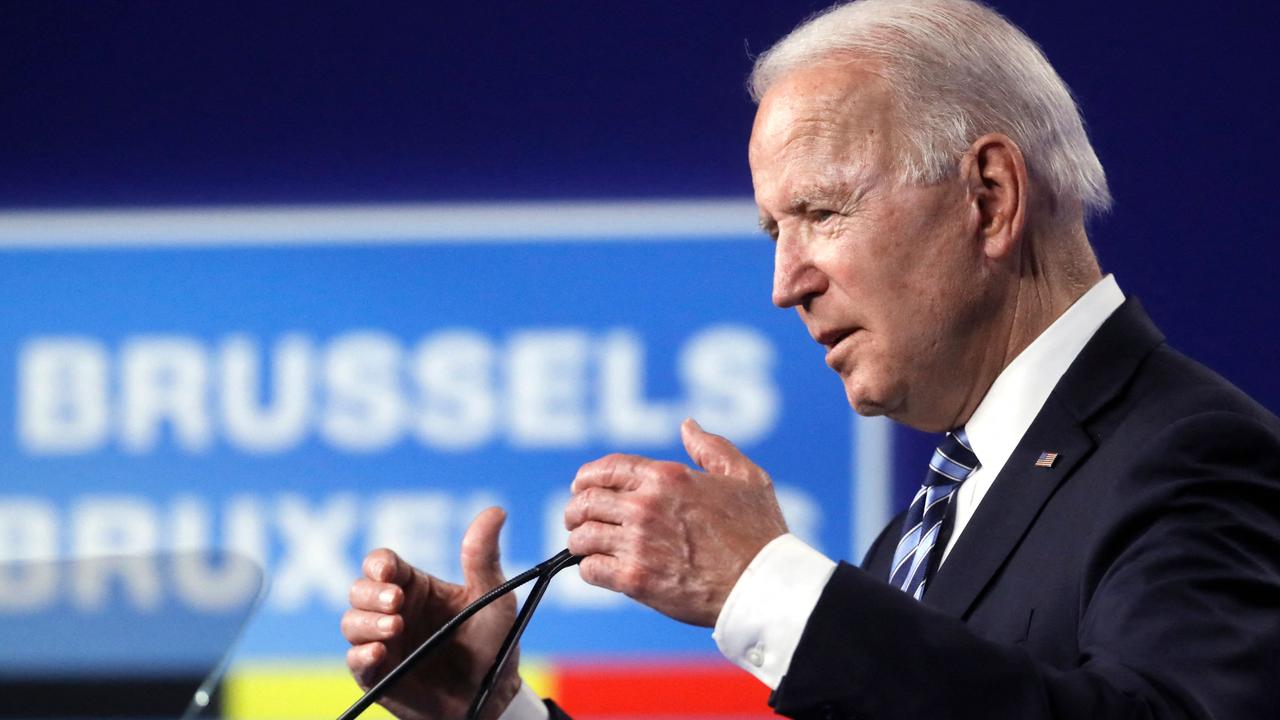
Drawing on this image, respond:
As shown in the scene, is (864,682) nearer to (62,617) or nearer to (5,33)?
(62,617)

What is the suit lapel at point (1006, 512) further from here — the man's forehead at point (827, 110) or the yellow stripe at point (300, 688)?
the yellow stripe at point (300, 688)

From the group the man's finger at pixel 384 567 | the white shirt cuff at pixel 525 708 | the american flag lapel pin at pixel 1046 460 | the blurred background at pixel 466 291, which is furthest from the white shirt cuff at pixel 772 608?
the blurred background at pixel 466 291

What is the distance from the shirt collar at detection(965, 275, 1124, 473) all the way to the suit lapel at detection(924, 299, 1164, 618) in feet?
0.09

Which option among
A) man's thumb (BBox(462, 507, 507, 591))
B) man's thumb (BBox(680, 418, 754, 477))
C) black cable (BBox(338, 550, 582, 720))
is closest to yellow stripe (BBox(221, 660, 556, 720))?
man's thumb (BBox(462, 507, 507, 591))

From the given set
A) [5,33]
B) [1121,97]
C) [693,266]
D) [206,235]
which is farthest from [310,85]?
[1121,97]

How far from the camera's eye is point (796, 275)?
1.34 meters

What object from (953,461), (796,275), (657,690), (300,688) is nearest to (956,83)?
(796,275)

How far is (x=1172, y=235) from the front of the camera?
2.60 meters

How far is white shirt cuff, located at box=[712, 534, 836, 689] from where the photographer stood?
3.07 feet

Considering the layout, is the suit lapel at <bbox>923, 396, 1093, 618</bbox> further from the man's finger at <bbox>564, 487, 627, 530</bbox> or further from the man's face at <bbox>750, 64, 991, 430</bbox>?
the man's finger at <bbox>564, 487, 627, 530</bbox>

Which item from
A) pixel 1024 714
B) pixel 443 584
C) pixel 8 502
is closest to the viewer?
pixel 1024 714

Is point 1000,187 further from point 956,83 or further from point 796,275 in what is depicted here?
point 796,275

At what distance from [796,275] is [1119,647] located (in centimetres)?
50

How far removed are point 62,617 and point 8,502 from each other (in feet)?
4.85
